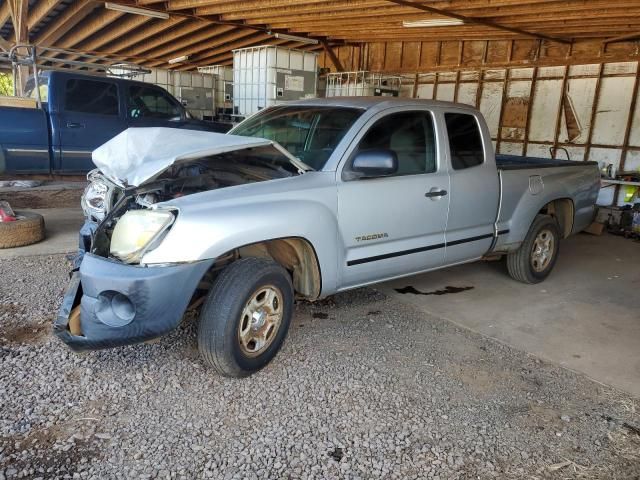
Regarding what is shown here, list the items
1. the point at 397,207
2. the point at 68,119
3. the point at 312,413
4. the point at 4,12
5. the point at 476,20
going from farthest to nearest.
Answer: the point at 4,12 < the point at 476,20 < the point at 68,119 < the point at 397,207 < the point at 312,413

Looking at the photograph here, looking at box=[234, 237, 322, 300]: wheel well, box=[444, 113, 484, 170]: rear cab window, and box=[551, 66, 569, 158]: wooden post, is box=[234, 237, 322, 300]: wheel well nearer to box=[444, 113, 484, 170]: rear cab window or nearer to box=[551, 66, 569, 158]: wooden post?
box=[444, 113, 484, 170]: rear cab window

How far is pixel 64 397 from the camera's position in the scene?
3.07m

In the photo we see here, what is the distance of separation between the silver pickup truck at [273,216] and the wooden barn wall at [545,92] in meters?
5.89

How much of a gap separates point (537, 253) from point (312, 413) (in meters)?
3.75

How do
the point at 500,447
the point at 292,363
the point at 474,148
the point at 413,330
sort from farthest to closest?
the point at 474,148
the point at 413,330
the point at 292,363
the point at 500,447

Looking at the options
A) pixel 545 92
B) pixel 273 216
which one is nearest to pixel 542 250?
pixel 273 216

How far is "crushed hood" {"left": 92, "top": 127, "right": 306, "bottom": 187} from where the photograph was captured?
326cm

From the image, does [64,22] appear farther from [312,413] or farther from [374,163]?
[312,413]

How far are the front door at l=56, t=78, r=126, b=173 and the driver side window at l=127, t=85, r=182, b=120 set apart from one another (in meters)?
0.35

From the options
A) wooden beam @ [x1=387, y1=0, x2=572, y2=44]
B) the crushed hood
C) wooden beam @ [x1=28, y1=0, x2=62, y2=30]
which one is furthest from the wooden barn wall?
wooden beam @ [x1=28, y1=0, x2=62, y2=30]

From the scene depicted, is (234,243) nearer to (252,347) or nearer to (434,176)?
(252,347)

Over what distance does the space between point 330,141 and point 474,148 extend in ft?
5.24

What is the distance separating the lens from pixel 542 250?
19.1 feet

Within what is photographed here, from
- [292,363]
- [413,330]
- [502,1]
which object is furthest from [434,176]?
[502,1]
